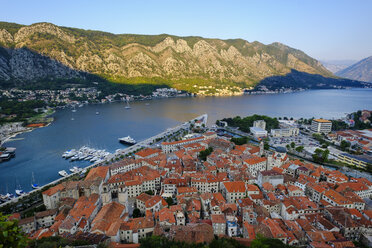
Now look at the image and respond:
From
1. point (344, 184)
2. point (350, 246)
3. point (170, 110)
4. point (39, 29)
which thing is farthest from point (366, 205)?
point (39, 29)

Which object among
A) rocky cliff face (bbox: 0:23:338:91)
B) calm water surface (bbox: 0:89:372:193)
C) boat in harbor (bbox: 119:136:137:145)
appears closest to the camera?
calm water surface (bbox: 0:89:372:193)

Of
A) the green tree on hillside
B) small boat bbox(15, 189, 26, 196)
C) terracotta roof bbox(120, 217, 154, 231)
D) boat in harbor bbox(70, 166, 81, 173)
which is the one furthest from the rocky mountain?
→ the green tree on hillside

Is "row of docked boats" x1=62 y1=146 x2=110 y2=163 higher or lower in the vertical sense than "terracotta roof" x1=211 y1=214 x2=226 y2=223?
lower

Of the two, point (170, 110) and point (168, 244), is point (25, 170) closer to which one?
point (168, 244)

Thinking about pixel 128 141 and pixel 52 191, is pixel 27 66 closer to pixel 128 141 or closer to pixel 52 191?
pixel 128 141

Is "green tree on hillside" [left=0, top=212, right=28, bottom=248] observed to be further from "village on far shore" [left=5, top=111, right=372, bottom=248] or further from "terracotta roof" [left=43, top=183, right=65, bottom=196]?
"terracotta roof" [left=43, top=183, right=65, bottom=196]

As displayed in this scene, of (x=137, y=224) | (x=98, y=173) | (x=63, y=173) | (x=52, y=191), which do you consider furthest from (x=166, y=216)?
(x=63, y=173)

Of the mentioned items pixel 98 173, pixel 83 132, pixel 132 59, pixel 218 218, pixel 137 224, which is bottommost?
pixel 83 132
